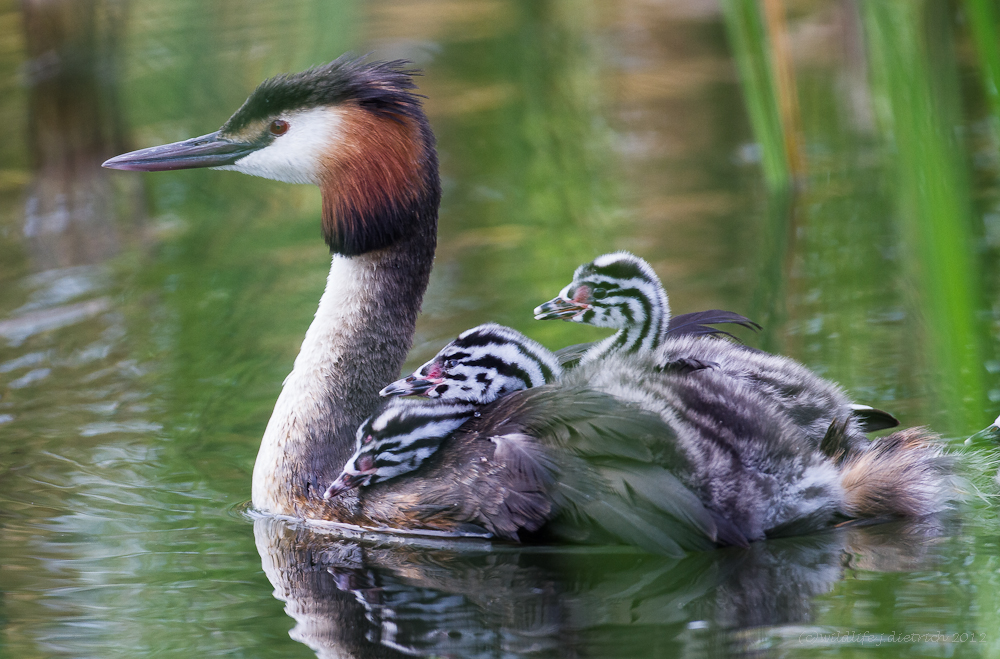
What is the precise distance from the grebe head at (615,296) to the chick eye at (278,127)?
98cm

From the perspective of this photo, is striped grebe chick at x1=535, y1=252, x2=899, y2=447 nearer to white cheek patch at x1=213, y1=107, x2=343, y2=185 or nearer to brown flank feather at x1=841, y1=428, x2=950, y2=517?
brown flank feather at x1=841, y1=428, x2=950, y2=517

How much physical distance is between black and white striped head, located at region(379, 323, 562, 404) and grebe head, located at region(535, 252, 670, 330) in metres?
0.31

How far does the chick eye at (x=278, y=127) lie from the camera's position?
3895mm

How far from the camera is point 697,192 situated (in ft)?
22.5

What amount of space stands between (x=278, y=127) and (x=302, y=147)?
0.10 metres

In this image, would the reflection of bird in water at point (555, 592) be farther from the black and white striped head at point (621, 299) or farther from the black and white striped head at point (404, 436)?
the black and white striped head at point (621, 299)

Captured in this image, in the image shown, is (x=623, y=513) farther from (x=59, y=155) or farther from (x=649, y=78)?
(x=649, y=78)

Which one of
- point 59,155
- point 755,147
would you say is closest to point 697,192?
point 755,147

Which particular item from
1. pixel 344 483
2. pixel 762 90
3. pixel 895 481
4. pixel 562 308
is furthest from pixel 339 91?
pixel 762 90

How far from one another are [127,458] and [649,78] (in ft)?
19.5

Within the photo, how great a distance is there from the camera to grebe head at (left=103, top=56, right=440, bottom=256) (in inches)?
150

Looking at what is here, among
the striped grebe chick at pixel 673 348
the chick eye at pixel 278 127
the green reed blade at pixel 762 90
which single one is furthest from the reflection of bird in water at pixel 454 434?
the green reed blade at pixel 762 90

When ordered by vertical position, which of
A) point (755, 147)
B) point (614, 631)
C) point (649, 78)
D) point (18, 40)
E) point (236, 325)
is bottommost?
point (614, 631)

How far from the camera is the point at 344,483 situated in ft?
11.5
